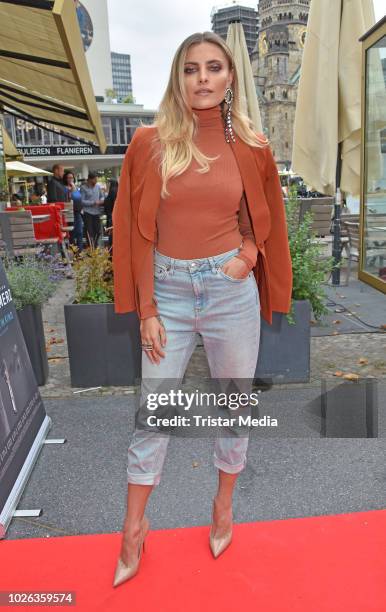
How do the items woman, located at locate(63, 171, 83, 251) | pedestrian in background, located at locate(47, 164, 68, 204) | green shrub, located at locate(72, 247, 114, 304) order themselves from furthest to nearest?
1. pedestrian in background, located at locate(47, 164, 68, 204)
2. woman, located at locate(63, 171, 83, 251)
3. green shrub, located at locate(72, 247, 114, 304)

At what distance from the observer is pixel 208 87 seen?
183cm

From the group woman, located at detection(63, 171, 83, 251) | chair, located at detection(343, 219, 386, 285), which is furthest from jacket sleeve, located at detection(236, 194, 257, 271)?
woman, located at detection(63, 171, 83, 251)

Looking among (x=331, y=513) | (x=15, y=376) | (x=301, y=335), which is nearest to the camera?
(x=331, y=513)

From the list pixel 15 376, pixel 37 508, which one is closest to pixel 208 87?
pixel 15 376

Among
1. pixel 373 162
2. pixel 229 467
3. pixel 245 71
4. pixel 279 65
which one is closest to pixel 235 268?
pixel 229 467

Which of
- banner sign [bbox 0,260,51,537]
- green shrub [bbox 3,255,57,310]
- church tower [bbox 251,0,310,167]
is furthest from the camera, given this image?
church tower [bbox 251,0,310,167]

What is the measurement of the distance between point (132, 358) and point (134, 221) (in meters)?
2.35

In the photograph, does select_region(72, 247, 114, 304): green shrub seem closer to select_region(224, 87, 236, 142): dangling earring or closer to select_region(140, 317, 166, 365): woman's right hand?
select_region(140, 317, 166, 365): woman's right hand

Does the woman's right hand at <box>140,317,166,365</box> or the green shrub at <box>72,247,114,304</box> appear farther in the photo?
the green shrub at <box>72,247,114,304</box>

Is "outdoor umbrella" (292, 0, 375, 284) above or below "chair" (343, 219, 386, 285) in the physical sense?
above

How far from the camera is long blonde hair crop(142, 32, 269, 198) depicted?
178 centimetres

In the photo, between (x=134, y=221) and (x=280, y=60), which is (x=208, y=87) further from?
(x=280, y=60)

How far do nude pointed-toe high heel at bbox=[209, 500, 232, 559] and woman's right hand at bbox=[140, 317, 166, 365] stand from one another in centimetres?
85

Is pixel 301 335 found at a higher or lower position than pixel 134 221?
lower
